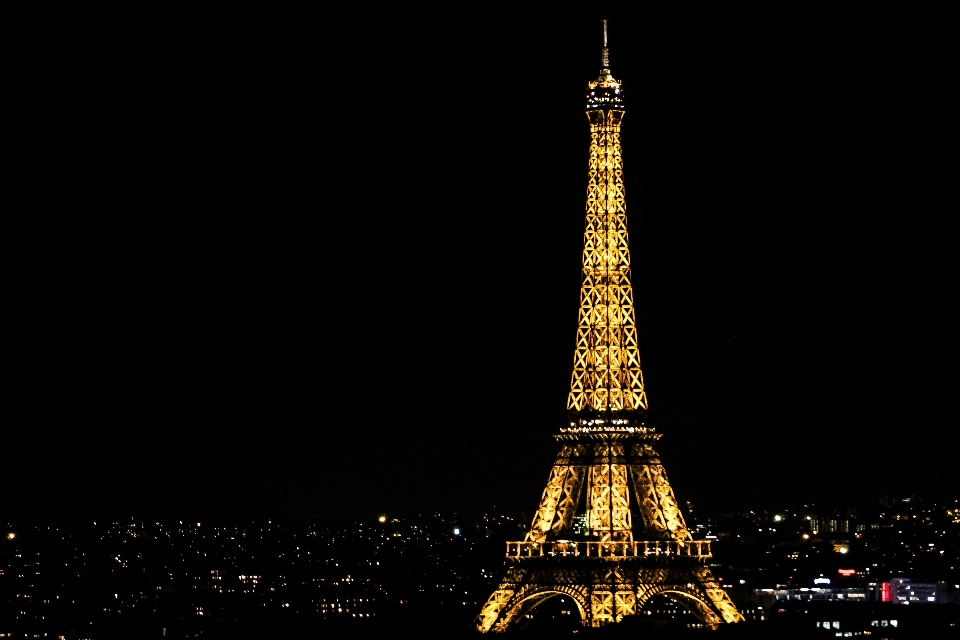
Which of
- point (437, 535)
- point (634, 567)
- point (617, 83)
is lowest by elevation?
point (634, 567)

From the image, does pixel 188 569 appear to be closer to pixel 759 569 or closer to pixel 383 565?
pixel 383 565

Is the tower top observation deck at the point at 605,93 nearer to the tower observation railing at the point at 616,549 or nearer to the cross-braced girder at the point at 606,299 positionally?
the cross-braced girder at the point at 606,299

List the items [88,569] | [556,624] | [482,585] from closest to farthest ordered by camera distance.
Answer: [556,624], [482,585], [88,569]

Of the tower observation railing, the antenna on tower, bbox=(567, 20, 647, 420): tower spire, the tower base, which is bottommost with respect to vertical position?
the tower base

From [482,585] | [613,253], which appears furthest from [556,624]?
[482,585]

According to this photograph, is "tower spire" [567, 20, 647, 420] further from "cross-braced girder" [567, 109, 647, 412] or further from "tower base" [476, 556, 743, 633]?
"tower base" [476, 556, 743, 633]

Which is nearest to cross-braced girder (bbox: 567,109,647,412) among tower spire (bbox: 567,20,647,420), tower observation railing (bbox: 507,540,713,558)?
tower spire (bbox: 567,20,647,420)

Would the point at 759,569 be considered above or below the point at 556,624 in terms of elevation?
above
